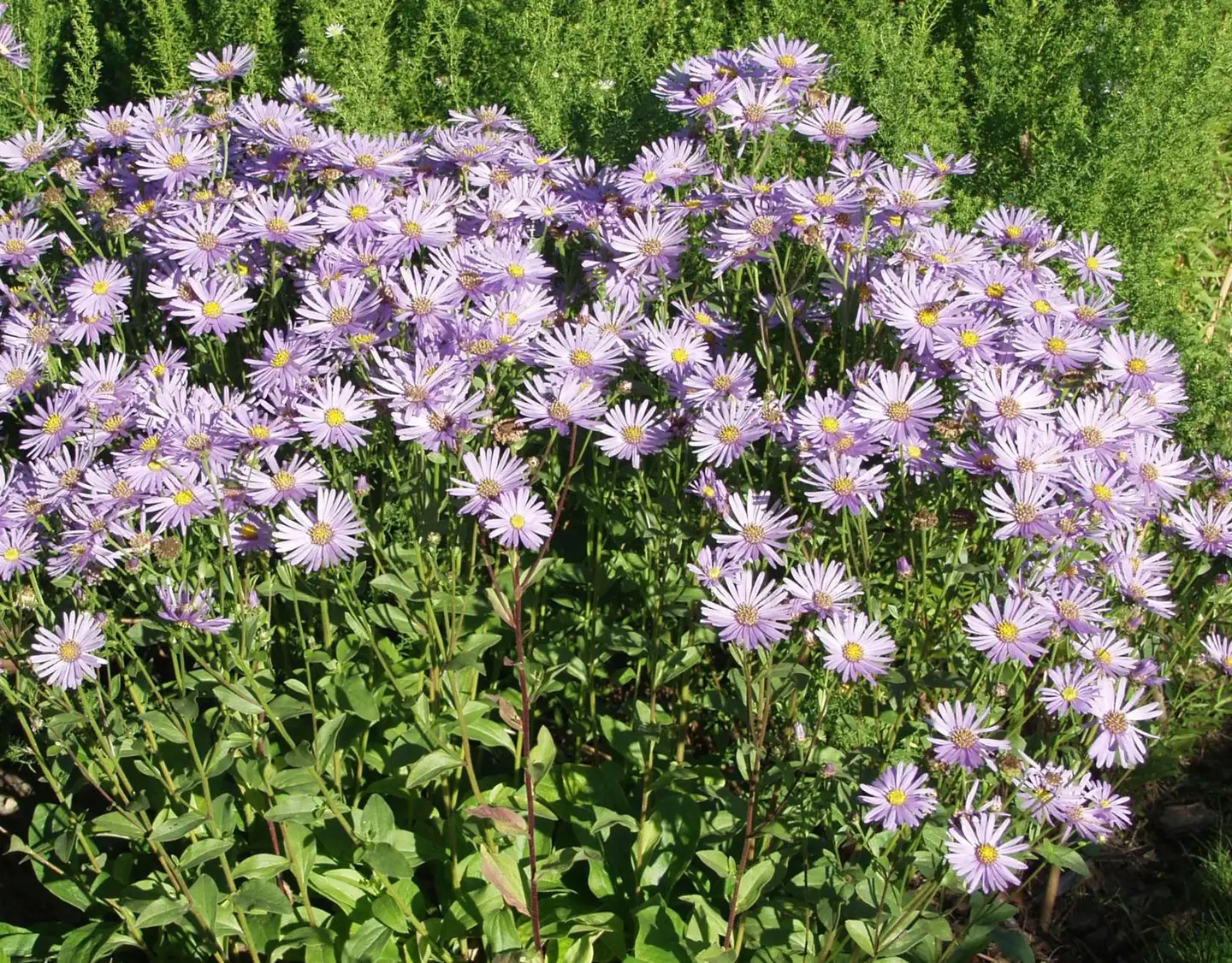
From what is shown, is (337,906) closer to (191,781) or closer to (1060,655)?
(191,781)

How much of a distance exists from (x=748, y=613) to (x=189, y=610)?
4.02ft

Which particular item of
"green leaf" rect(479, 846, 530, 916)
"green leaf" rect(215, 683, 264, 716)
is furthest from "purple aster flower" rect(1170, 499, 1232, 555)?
"green leaf" rect(215, 683, 264, 716)

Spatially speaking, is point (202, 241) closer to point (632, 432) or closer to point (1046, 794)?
point (632, 432)

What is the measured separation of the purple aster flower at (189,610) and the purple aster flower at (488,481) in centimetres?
59

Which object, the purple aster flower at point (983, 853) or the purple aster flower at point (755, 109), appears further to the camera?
the purple aster flower at point (755, 109)

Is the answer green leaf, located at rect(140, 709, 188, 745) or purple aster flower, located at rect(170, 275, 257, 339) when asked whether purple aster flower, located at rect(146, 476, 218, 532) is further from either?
purple aster flower, located at rect(170, 275, 257, 339)

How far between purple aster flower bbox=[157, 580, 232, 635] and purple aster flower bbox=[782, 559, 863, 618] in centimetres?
125

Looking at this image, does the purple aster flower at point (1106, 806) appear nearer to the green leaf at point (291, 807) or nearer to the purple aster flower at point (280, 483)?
the green leaf at point (291, 807)

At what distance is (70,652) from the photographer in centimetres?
268

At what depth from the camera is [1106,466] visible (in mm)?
2684

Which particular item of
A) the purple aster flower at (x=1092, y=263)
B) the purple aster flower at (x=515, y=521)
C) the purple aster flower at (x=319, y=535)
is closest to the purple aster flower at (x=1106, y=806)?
the purple aster flower at (x=515, y=521)

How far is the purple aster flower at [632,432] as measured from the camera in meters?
2.93

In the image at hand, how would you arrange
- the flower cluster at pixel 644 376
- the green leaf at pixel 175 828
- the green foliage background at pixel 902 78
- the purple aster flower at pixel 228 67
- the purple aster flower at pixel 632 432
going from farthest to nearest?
the green foliage background at pixel 902 78, the purple aster flower at pixel 228 67, the purple aster flower at pixel 632 432, the green leaf at pixel 175 828, the flower cluster at pixel 644 376

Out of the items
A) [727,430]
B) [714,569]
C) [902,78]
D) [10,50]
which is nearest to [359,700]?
[714,569]
